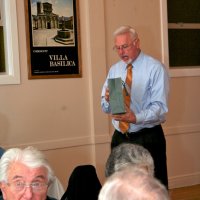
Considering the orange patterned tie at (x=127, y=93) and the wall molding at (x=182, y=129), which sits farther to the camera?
the wall molding at (x=182, y=129)

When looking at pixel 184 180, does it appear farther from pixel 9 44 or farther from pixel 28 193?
pixel 28 193

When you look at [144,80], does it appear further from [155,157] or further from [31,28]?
[31,28]

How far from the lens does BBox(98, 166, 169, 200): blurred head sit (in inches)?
46.3

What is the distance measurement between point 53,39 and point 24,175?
2512 millimetres

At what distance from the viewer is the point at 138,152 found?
2070mm

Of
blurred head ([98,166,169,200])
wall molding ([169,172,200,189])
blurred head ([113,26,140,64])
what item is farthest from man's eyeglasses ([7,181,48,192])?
wall molding ([169,172,200,189])

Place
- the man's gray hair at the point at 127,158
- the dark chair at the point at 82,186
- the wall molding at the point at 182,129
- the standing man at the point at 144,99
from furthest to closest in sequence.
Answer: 1. the wall molding at the point at 182,129
2. the standing man at the point at 144,99
3. the dark chair at the point at 82,186
4. the man's gray hair at the point at 127,158

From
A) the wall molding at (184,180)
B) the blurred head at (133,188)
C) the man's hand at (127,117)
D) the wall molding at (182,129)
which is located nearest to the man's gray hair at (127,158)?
the blurred head at (133,188)

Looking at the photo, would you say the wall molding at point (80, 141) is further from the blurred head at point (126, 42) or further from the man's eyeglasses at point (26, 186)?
the man's eyeglasses at point (26, 186)

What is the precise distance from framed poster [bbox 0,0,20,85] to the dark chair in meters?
1.98

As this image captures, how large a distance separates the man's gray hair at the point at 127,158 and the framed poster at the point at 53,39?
2227 millimetres

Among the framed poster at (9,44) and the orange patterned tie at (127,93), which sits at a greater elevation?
the framed poster at (9,44)

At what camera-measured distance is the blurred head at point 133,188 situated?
1.18 m

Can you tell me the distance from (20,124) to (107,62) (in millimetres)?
1145
